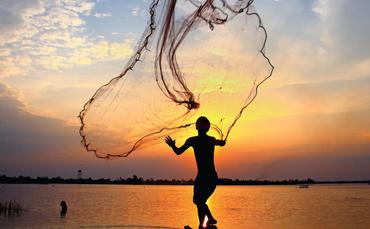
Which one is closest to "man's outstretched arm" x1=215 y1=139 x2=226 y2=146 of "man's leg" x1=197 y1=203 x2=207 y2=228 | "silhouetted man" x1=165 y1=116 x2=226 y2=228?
"silhouetted man" x1=165 y1=116 x2=226 y2=228

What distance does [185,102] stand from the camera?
13.2 metres

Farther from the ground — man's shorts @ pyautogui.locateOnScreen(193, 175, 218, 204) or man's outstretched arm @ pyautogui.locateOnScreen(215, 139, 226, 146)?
man's outstretched arm @ pyautogui.locateOnScreen(215, 139, 226, 146)

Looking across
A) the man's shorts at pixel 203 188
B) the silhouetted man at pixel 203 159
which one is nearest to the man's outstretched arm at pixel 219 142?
the silhouetted man at pixel 203 159

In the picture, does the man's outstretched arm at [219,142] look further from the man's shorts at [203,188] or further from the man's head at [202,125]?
the man's shorts at [203,188]

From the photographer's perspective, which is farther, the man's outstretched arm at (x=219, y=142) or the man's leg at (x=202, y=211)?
the man's outstretched arm at (x=219, y=142)

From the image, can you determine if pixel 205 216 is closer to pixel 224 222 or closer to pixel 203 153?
pixel 203 153

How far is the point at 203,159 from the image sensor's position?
11922 mm

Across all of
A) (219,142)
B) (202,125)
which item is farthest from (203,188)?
(202,125)

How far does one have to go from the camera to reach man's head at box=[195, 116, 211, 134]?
1191cm

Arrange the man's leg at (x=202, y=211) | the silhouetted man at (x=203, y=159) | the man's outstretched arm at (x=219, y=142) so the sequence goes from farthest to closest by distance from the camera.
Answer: the man's outstretched arm at (x=219, y=142)
the silhouetted man at (x=203, y=159)
the man's leg at (x=202, y=211)

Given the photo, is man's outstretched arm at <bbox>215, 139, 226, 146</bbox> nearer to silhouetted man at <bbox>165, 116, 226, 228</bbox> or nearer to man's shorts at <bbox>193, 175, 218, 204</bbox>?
silhouetted man at <bbox>165, 116, 226, 228</bbox>

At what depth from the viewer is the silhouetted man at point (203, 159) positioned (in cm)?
1182

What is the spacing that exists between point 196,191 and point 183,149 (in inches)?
44.1

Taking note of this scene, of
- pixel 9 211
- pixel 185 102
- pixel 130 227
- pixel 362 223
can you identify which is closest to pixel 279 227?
pixel 362 223
